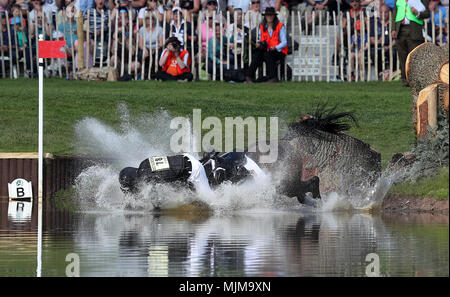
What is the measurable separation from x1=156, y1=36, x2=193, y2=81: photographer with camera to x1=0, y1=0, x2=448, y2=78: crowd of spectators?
0.13 metres

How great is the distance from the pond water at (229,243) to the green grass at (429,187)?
72 centimetres

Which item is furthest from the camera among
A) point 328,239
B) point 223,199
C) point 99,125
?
point 99,125

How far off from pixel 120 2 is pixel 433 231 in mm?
18131

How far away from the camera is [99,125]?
20.0 m

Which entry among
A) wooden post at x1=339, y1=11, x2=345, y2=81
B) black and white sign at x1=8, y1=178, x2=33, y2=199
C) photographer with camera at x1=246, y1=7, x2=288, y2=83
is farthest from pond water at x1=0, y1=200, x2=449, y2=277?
wooden post at x1=339, y1=11, x2=345, y2=81

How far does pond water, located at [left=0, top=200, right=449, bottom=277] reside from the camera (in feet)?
31.9

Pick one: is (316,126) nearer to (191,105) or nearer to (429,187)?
(429,187)

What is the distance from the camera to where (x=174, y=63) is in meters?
27.4

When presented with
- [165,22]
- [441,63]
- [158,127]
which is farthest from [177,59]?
[441,63]

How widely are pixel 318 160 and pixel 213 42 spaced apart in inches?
507

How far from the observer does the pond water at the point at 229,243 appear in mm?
9711

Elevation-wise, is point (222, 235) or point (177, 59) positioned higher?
point (177, 59)

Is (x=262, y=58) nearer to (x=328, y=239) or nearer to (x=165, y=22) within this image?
(x=165, y=22)

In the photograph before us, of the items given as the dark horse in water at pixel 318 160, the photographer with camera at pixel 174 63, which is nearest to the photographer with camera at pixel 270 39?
the photographer with camera at pixel 174 63
